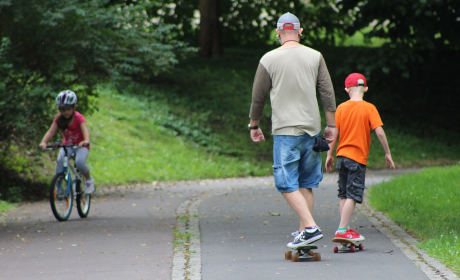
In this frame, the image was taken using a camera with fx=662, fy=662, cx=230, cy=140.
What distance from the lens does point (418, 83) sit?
27172 millimetres

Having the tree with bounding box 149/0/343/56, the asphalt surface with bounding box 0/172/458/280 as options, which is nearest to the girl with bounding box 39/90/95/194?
the asphalt surface with bounding box 0/172/458/280

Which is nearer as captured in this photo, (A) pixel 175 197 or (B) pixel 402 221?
(B) pixel 402 221

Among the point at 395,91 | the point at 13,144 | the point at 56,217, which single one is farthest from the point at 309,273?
the point at 395,91

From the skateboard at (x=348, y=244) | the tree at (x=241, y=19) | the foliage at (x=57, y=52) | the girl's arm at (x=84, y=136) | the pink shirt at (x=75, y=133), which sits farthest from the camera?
the tree at (x=241, y=19)

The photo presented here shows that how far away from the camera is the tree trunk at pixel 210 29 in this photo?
88.9 feet

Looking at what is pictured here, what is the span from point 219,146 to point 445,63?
12.0m

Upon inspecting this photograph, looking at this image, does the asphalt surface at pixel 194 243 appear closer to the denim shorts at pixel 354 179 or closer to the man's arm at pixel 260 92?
the denim shorts at pixel 354 179

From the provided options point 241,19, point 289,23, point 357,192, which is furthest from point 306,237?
point 241,19

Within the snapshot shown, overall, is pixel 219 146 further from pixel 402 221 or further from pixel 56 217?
pixel 402 221

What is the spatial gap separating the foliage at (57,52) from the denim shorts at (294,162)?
6.04 metres

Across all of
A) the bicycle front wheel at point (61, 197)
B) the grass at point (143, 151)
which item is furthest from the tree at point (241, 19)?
the bicycle front wheel at point (61, 197)

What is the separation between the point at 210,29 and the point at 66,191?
18766mm

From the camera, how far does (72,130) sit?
32.9ft

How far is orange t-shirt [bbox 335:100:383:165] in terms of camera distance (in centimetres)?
687
